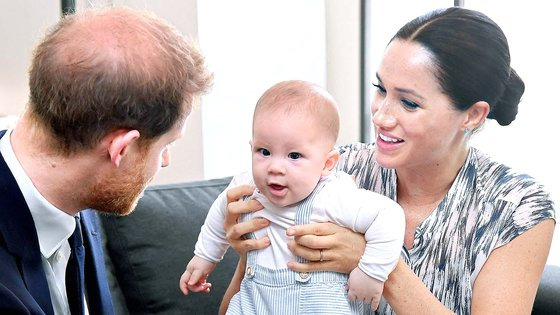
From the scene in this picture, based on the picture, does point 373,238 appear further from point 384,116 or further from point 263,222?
point 384,116

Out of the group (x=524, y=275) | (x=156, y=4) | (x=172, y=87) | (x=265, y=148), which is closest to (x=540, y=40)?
(x=156, y=4)

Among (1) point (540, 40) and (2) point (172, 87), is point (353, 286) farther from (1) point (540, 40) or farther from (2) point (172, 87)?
(1) point (540, 40)

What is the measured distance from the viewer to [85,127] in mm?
1390

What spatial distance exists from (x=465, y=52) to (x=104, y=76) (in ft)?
2.89

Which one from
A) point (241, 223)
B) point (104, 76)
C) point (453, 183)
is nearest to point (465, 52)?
point (453, 183)

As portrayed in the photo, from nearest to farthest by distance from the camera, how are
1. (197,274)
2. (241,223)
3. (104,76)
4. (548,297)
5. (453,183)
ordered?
(104,76), (241,223), (197,274), (453,183), (548,297)

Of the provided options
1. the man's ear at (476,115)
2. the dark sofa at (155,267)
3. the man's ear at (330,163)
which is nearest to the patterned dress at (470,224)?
the man's ear at (476,115)

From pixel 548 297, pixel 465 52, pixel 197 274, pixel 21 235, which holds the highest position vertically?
pixel 465 52

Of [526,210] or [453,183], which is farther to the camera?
[453,183]

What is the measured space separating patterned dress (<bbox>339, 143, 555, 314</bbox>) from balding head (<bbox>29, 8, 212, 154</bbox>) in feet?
2.50

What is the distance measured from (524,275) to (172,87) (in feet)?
2.99

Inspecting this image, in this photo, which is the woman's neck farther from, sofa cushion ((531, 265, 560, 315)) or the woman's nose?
sofa cushion ((531, 265, 560, 315))

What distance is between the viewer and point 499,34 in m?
1.87

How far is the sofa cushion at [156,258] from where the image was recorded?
Result: 2215 mm
